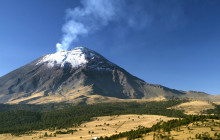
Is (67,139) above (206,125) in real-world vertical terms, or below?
below

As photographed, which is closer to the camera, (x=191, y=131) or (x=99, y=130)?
(x=191, y=131)

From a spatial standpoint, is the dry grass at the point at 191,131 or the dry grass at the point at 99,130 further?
the dry grass at the point at 99,130

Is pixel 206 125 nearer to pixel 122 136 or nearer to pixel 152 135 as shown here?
pixel 152 135

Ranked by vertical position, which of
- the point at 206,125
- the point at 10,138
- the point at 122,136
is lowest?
the point at 10,138

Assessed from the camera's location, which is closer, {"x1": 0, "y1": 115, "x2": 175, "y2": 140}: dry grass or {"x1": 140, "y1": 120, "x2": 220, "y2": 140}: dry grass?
{"x1": 140, "y1": 120, "x2": 220, "y2": 140}: dry grass

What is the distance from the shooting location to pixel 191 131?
1454 inches

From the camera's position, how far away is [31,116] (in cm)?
18038

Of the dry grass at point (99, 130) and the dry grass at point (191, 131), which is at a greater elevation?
the dry grass at point (191, 131)

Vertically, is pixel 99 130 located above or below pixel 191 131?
below

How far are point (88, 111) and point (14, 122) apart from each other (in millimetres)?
66143

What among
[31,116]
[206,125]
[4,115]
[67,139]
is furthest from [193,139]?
[4,115]

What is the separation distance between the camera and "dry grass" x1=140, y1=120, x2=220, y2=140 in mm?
35438

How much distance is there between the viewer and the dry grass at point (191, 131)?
116 ft

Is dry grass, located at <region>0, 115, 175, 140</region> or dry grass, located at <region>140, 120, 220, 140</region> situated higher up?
dry grass, located at <region>140, 120, 220, 140</region>
